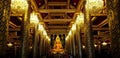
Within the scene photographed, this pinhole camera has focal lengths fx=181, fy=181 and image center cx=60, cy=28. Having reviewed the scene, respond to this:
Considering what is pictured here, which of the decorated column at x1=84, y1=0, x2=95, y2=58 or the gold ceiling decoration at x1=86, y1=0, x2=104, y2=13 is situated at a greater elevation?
the gold ceiling decoration at x1=86, y1=0, x2=104, y2=13

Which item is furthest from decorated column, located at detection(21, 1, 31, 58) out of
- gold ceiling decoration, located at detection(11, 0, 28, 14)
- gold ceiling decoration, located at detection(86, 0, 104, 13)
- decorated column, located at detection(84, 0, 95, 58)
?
gold ceiling decoration, located at detection(86, 0, 104, 13)

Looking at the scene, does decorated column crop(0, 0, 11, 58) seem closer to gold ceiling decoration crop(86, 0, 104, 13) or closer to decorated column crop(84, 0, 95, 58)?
gold ceiling decoration crop(86, 0, 104, 13)

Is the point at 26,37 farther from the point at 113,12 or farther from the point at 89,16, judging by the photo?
the point at 113,12

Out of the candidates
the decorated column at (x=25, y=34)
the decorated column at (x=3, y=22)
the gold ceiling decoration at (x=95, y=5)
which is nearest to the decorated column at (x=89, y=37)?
the gold ceiling decoration at (x=95, y=5)

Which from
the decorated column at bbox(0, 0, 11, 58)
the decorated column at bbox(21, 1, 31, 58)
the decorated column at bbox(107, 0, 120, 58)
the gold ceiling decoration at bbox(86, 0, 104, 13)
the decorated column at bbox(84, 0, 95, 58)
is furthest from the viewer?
the decorated column at bbox(21, 1, 31, 58)

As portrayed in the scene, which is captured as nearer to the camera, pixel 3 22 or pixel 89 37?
pixel 3 22

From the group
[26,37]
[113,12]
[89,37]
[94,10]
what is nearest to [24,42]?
[26,37]

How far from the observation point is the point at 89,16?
8.40 m

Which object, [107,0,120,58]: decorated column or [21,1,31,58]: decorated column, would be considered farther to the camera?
[21,1,31,58]: decorated column

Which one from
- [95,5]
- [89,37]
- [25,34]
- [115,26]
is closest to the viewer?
[115,26]

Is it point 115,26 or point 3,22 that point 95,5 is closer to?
point 115,26

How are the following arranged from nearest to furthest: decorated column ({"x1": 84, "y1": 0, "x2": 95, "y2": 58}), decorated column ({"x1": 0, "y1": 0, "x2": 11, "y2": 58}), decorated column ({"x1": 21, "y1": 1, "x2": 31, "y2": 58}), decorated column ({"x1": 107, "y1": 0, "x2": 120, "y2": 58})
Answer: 1. decorated column ({"x1": 107, "y1": 0, "x2": 120, "y2": 58})
2. decorated column ({"x1": 0, "y1": 0, "x2": 11, "y2": 58})
3. decorated column ({"x1": 84, "y1": 0, "x2": 95, "y2": 58})
4. decorated column ({"x1": 21, "y1": 1, "x2": 31, "y2": 58})

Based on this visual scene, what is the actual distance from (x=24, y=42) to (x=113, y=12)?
500 cm

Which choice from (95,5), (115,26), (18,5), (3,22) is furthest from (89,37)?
(3,22)
